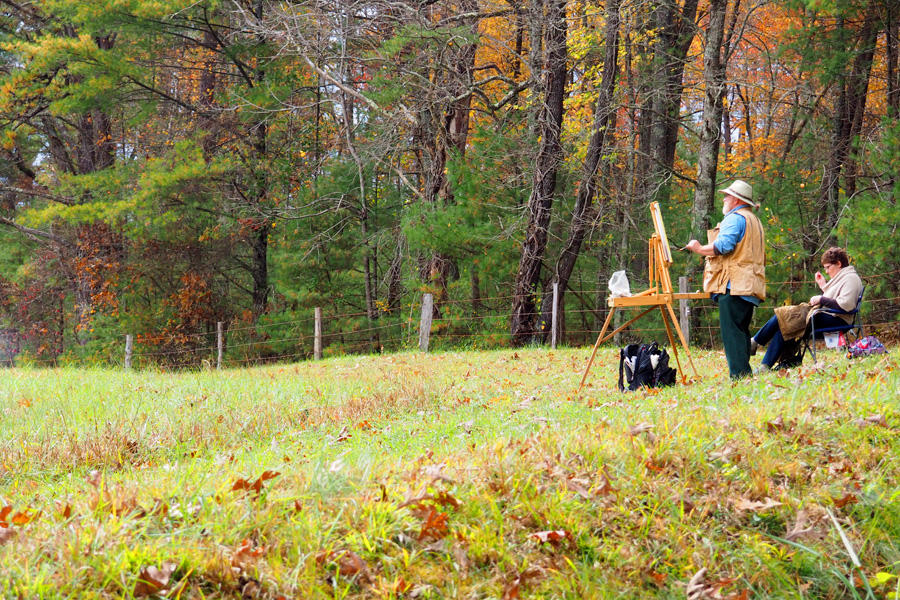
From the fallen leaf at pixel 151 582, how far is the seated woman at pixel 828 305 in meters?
5.56

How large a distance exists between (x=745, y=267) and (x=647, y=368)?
1260mm

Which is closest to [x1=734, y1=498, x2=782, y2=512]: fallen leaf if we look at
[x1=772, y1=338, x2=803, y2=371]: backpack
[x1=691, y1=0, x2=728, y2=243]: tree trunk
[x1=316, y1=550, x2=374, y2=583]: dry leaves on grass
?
[x1=316, y1=550, x2=374, y2=583]: dry leaves on grass

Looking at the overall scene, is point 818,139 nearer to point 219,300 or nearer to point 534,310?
point 534,310

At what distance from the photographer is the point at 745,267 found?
20.3 ft

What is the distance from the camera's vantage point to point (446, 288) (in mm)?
18125

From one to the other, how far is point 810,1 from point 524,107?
594 centimetres

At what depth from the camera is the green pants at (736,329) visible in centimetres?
627

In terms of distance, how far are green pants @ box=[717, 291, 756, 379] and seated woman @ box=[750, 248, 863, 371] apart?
363mm

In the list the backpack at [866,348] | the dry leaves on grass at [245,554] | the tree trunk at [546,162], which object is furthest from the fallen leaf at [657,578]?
the tree trunk at [546,162]

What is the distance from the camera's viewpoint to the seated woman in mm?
6855

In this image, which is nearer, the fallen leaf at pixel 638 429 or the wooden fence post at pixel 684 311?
the fallen leaf at pixel 638 429

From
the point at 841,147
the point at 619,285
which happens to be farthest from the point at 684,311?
the point at 619,285

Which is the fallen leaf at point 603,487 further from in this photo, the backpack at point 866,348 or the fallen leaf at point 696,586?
the backpack at point 866,348

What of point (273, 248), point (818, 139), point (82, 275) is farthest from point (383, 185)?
point (818, 139)
